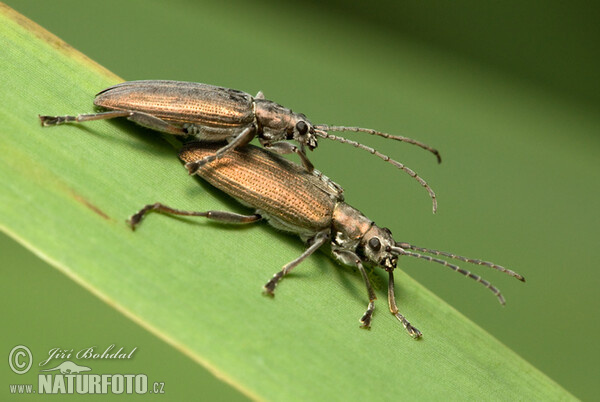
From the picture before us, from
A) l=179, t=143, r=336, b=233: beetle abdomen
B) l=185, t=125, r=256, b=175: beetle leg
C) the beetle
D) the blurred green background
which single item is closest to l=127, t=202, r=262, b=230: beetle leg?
the beetle

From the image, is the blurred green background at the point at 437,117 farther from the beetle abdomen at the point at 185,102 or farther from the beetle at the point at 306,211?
→ the beetle abdomen at the point at 185,102

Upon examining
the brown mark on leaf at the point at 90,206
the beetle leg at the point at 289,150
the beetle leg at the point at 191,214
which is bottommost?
the brown mark on leaf at the point at 90,206

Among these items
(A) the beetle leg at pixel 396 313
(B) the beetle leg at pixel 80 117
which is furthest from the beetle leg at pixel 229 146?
(A) the beetle leg at pixel 396 313

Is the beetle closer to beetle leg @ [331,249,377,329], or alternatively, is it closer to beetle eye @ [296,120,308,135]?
Result: beetle leg @ [331,249,377,329]

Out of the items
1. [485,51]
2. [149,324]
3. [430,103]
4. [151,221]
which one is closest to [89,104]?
[151,221]

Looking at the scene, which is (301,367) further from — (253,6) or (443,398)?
(253,6)

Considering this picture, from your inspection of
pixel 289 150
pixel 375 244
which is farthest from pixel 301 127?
pixel 375 244

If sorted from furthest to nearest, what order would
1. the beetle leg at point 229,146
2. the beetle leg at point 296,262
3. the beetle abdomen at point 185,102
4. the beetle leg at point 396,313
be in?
the beetle abdomen at point 185,102, the beetle leg at point 229,146, the beetle leg at point 396,313, the beetle leg at point 296,262

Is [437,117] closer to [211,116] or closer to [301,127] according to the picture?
[301,127]
